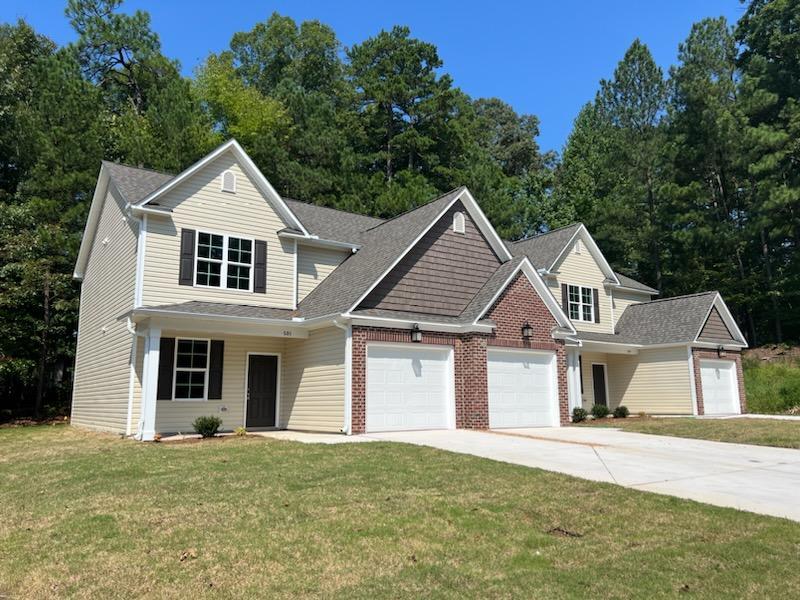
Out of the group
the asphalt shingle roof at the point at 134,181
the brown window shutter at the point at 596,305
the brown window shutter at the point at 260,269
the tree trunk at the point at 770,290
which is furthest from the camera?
the tree trunk at the point at 770,290

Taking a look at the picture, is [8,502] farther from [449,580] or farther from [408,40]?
[408,40]

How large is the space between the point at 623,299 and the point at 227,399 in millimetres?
18994

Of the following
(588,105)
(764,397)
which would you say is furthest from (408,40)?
(764,397)

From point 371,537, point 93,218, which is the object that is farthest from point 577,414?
point 93,218

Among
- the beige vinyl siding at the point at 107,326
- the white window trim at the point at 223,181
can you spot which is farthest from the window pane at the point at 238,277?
the beige vinyl siding at the point at 107,326

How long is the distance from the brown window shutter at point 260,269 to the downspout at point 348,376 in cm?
342

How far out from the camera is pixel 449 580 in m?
4.72

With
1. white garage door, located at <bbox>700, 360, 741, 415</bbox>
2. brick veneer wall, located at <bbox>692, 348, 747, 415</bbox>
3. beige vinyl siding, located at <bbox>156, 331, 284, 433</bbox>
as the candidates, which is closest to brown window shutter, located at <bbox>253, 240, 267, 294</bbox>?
beige vinyl siding, located at <bbox>156, 331, 284, 433</bbox>

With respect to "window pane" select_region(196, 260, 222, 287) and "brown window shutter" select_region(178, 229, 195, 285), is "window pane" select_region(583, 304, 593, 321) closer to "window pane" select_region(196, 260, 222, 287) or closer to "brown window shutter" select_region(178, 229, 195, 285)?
"window pane" select_region(196, 260, 222, 287)

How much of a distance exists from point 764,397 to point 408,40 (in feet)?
102

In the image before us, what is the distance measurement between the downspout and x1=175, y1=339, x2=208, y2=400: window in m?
4.09

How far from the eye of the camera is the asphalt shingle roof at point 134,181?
16175 mm

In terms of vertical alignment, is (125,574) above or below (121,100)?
below

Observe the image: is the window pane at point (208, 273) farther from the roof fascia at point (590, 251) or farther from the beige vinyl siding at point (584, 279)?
the beige vinyl siding at point (584, 279)
